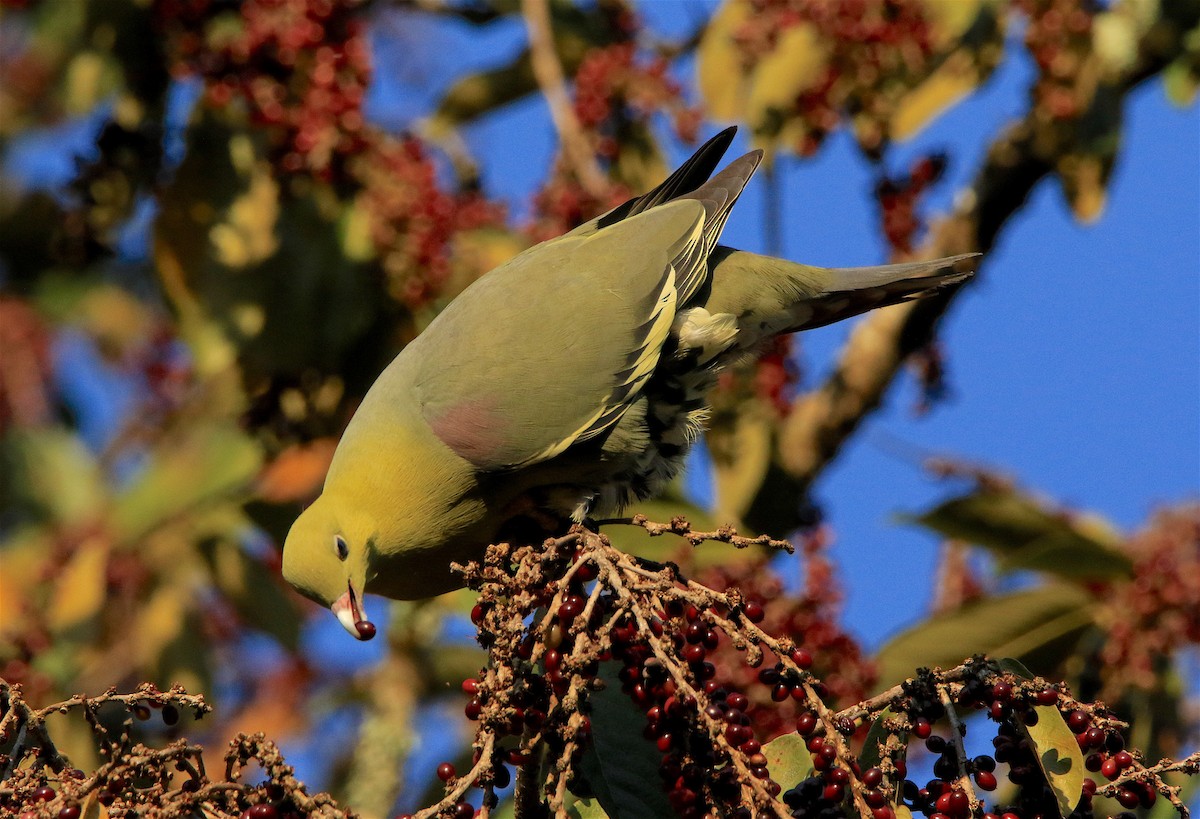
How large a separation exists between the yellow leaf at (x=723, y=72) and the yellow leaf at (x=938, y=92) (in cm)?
61

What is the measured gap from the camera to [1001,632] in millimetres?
A: 4125

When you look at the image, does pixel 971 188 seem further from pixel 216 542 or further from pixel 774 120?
pixel 216 542

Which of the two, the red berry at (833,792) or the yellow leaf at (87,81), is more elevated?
the yellow leaf at (87,81)

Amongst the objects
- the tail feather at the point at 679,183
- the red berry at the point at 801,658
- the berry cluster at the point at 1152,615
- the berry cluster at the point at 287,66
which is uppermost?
the berry cluster at the point at 287,66

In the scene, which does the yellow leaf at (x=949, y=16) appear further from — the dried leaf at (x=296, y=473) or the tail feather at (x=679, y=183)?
the dried leaf at (x=296, y=473)

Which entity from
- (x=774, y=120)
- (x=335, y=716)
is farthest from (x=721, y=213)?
(x=335, y=716)

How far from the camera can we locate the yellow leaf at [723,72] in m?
4.98

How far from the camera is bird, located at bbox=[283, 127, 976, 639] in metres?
3.52

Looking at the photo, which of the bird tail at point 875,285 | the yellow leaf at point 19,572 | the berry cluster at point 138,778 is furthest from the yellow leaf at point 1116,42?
the yellow leaf at point 19,572

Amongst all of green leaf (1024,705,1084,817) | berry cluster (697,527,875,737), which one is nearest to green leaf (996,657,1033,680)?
green leaf (1024,705,1084,817)

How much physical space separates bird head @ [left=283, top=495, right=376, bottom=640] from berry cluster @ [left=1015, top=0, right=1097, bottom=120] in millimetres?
2772

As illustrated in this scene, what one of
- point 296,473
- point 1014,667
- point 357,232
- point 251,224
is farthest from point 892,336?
point 1014,667

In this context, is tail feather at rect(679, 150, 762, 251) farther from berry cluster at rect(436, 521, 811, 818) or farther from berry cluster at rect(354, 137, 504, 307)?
berry cluster at rect(436, 521, 811, 818)

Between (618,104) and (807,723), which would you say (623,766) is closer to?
(807,723)
